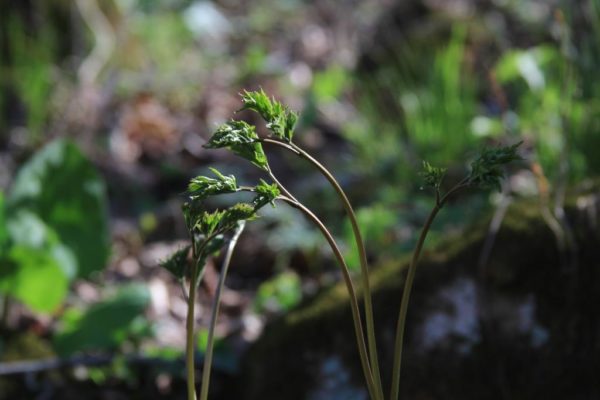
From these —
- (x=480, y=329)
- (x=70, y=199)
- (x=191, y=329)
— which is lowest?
(x=191, y=329)

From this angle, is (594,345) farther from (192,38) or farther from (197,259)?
(192,38)

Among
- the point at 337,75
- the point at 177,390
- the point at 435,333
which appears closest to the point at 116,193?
the point at 337,75

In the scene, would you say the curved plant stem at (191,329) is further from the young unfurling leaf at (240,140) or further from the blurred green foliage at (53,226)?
the blurred green foliage at (53,226)

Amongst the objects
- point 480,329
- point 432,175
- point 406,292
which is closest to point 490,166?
point 432,175

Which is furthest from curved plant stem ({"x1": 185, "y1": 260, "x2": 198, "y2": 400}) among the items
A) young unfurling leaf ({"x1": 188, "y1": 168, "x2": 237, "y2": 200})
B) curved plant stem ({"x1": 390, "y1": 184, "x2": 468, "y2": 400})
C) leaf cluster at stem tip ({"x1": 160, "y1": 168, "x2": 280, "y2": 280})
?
curved plant stem ({"x1": 390, "y1": 184, "x2": 468, "y2": 400})

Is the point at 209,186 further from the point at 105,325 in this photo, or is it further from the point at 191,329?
the point at 105,325

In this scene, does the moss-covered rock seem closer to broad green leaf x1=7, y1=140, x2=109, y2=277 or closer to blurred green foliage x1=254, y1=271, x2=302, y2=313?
blurred green foliage x1=254, y1=271, x2=302, y2=313
